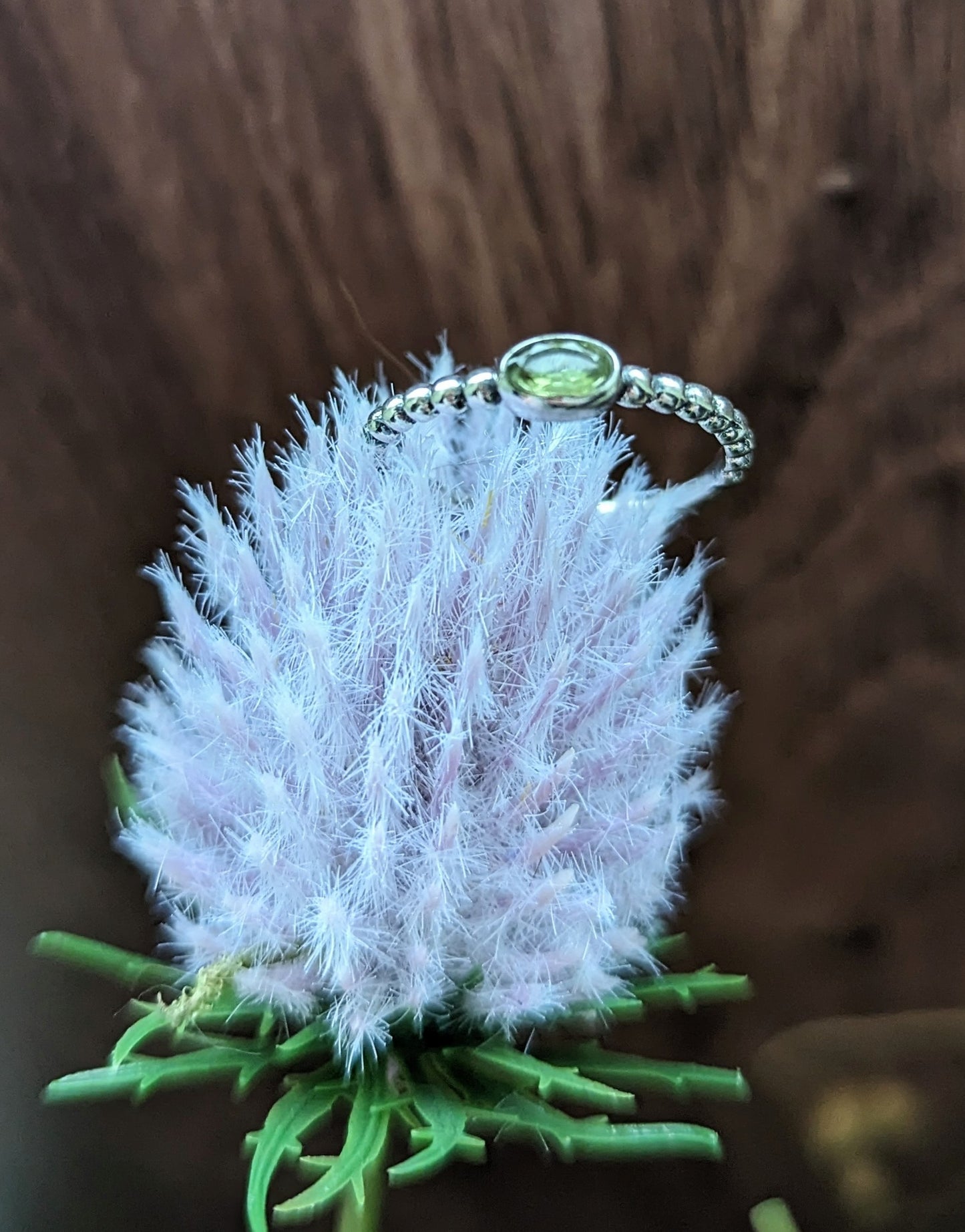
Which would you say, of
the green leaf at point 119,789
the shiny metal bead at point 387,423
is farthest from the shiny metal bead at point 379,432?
the green leaf at point 119,789

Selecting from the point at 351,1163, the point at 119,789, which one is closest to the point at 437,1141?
the point at 351,1163

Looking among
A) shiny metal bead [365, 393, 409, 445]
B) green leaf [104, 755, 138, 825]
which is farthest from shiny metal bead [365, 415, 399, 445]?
green leaf [104, 755, 138, 825]

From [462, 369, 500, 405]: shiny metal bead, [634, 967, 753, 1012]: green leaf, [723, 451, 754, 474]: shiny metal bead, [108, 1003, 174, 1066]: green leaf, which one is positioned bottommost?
[634, 967, 753, 1012]: green leaf

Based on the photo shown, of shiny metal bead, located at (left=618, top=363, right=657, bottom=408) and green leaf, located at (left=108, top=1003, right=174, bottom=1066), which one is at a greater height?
shiny metal bead, located at (left=618, top=363, right=657, bottom=408)

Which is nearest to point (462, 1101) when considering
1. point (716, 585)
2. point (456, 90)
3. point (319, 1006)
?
point (319, 1006)

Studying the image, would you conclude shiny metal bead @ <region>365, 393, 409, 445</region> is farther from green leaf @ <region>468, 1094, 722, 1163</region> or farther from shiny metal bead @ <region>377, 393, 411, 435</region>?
green leaf @ <region>468, 1094, 722, 1163</region>

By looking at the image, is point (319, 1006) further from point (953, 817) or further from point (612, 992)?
point (953, 817)
